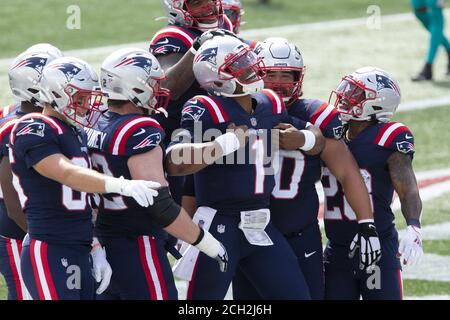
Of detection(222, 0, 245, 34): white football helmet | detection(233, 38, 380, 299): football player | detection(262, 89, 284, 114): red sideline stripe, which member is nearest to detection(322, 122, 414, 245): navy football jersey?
detection(233, 38, 380, 299): football player

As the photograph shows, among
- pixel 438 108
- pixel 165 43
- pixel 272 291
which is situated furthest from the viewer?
pixel 438 108

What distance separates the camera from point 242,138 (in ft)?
19.0

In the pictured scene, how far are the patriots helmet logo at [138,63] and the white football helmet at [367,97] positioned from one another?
1.22 m

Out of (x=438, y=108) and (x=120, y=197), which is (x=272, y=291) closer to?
(x=120, y=197)

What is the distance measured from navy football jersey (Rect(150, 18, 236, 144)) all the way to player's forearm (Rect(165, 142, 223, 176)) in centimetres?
108

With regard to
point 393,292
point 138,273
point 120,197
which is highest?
point 120,197

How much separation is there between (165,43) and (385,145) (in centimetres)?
157

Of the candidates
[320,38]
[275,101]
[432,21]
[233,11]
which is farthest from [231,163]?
[320,38]

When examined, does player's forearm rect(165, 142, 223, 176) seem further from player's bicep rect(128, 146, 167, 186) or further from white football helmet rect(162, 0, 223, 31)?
white football helmet rect(162, 0, 223, 31)

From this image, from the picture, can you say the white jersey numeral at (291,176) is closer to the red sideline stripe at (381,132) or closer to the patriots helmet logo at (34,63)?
the red sideline stripe at (381,132)

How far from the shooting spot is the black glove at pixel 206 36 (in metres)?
6.20

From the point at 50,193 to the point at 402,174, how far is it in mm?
2005

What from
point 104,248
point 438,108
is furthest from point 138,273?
point 438,108
